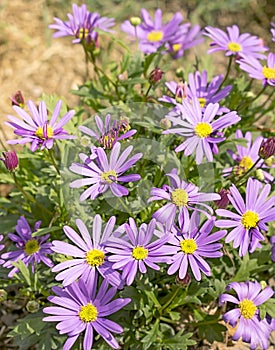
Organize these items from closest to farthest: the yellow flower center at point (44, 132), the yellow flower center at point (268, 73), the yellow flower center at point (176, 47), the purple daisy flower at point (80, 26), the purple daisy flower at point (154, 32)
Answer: the yellow flower center at point (44, 132) < the yellow flower center at point (268, 73) < the purple daisy flower at point (80, 26) < the purple daisy flower at point (154, 32) < the yellow flower center at point (176, 47)

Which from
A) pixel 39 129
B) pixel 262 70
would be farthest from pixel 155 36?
pixel 39 129

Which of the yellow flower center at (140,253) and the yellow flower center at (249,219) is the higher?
the yellow flower center at (249,219)

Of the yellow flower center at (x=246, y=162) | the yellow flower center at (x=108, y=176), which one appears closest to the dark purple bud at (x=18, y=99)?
the yellow flower center at (x=108, y=176)

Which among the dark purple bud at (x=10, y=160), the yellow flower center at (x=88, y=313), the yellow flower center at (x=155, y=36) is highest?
the yellow flower center at (x=155, y=36)

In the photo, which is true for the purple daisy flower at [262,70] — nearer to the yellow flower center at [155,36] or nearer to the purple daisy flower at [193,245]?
the yellow flower center at [155,36]

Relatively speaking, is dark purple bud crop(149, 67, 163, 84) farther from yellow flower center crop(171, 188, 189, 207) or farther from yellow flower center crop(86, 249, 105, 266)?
yellow flower center crop(86, 249, 105, 266)

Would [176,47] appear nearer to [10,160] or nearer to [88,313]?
[10,160]

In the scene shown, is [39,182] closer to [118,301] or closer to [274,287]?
[118,301]

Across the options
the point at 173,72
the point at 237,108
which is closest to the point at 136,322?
the point at 237,108
